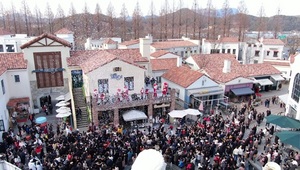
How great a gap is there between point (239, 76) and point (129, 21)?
60475 millimetres

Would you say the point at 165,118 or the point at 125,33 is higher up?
the point at 125,33

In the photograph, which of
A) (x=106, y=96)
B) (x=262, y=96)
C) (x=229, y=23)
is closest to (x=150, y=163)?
(x=106, y=96)

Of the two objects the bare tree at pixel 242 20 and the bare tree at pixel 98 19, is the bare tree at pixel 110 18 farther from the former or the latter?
the bare tree at pixel 242 20

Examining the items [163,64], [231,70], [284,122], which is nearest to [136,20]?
[163,64]

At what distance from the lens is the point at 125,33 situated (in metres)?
77.8

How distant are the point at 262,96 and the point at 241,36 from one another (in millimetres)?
33505

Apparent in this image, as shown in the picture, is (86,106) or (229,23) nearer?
(86,106)

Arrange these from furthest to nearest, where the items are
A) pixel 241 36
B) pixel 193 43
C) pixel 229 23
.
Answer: pixel 229 23, pixel 241 36, pixel 193 43

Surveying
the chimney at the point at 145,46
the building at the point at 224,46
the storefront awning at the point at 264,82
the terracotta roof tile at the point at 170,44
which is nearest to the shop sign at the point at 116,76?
the chimney at the point at 145,46

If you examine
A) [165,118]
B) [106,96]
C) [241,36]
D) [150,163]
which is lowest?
[165,118]

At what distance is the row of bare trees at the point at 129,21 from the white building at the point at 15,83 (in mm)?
48478

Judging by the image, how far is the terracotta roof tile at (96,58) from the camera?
24.3 meters

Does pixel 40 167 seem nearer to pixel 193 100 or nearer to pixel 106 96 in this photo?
pixel 106 96

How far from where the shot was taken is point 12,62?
1005 inches
